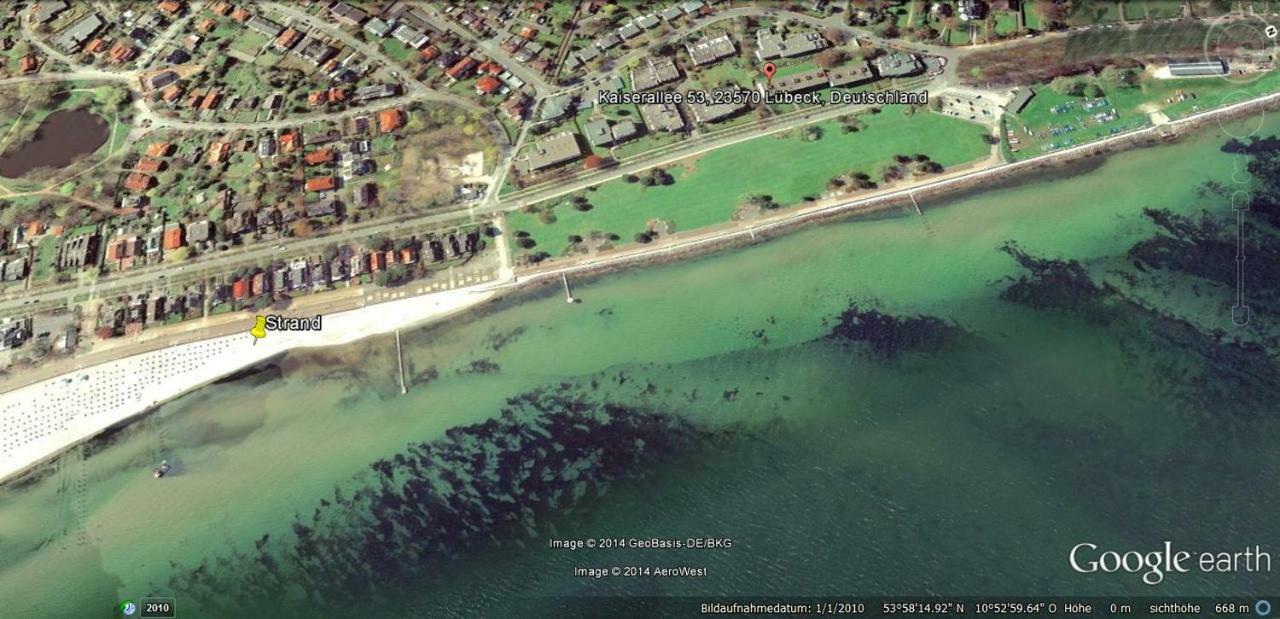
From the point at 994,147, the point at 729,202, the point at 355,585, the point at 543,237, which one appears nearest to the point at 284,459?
the point at 355,585

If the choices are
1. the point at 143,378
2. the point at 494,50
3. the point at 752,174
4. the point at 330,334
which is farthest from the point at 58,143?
the point at 752,174

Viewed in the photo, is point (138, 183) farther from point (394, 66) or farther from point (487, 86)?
point (487, 86)

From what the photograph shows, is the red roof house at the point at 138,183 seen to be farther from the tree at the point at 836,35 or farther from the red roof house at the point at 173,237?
the tree at the point at 836,35

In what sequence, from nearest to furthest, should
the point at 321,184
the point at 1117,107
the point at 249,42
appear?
the point at 321,184, the point at 1117,107, the point at 249,42

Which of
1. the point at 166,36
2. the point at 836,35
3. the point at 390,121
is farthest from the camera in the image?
the point at 166,36

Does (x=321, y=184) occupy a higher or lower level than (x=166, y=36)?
lower

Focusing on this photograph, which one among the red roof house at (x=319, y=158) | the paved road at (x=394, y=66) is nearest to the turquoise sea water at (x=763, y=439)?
the red roof house at (x=319, y=158)

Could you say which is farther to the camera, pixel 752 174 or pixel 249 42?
pixel 249 42
